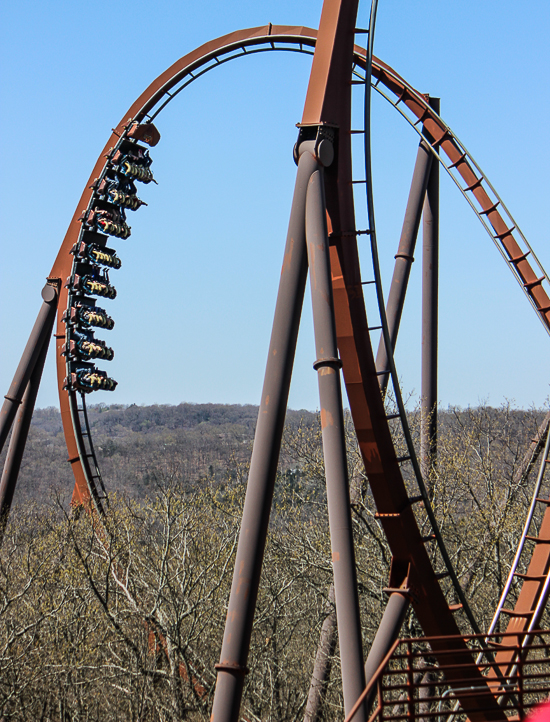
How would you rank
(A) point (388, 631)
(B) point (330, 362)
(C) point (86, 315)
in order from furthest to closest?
1. (C) point (86, 315)
2. (A) point (388, 631)
3. (B) point (330, 362)

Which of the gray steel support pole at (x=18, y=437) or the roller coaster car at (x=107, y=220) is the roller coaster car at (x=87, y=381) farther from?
the roller coaster car at (x=107, y=220)

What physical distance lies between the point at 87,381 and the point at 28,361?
3.67ft

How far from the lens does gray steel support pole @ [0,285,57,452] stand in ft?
37.5

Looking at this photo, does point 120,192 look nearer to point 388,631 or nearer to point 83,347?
point 83,347

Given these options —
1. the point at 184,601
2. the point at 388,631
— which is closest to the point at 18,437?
the point at 184,601

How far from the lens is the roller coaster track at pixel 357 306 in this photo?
603 centimetres

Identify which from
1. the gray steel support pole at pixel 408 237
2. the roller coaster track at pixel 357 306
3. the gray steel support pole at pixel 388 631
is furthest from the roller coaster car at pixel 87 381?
the gray steel support pole at pixel 388 631

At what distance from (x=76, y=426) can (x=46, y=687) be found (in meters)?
4.20

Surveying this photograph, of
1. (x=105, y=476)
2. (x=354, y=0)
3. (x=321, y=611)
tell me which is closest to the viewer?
(x=354, y=0)

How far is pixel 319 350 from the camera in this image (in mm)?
5293

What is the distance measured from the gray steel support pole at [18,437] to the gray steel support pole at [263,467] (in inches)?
302

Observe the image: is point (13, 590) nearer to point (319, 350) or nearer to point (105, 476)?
point (319, 350)

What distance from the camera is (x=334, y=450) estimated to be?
16.6ft

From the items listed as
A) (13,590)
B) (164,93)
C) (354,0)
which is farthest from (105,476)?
(354,0)
